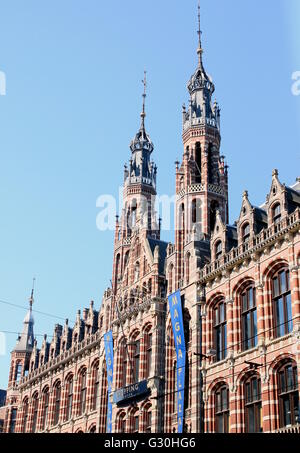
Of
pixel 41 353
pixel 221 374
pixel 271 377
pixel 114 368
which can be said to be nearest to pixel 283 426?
pixel 271 377

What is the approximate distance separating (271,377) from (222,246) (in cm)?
983

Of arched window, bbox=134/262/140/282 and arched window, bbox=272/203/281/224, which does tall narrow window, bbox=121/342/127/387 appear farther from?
arched window, bbox=272/203/281/224

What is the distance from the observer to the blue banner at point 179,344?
131 ft

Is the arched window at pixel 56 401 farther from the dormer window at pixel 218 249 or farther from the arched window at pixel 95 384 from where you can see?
the dormer window at pixel 218 249

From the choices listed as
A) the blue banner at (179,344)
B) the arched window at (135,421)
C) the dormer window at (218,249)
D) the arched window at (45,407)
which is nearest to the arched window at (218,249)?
the dormer window at (218,249)

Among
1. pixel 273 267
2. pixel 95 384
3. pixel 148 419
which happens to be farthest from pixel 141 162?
pixel 273 267

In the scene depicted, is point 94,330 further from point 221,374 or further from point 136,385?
point 221,374

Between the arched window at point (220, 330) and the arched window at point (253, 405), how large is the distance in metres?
3.34

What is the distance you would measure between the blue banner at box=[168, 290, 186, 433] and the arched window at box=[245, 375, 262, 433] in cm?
533

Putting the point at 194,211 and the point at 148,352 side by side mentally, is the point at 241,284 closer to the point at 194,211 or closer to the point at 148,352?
the point at 194,211

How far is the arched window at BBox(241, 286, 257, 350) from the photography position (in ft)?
121

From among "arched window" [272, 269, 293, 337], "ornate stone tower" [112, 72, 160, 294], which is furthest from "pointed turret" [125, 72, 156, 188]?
"arched window" [272, 269, 293, 337]
